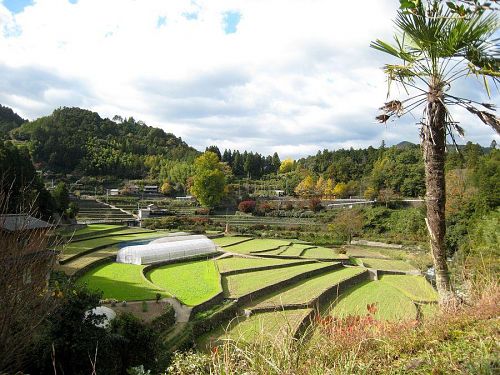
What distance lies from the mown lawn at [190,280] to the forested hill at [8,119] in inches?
3786

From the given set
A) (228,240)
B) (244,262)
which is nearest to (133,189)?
(228,240)

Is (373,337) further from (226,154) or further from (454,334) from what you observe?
(226,154)

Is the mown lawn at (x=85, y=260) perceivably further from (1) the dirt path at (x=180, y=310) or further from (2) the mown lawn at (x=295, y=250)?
(2) the mown lawn at (x=295, y=250)

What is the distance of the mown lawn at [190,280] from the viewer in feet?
51.0

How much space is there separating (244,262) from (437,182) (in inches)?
759

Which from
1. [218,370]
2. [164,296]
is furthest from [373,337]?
[164,296]

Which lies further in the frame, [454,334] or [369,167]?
[369,167]

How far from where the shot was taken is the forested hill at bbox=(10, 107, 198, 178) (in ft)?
256

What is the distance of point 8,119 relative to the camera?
110062 mm

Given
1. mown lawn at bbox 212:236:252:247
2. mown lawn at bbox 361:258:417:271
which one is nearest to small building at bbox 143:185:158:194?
mown lawn at bbox 212:236:252:247

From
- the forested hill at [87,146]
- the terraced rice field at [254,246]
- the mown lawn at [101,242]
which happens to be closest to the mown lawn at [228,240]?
the terraced rice field at [254,246]

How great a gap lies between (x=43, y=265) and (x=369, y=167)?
5891cm

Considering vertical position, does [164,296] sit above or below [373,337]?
below

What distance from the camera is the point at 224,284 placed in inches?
719
